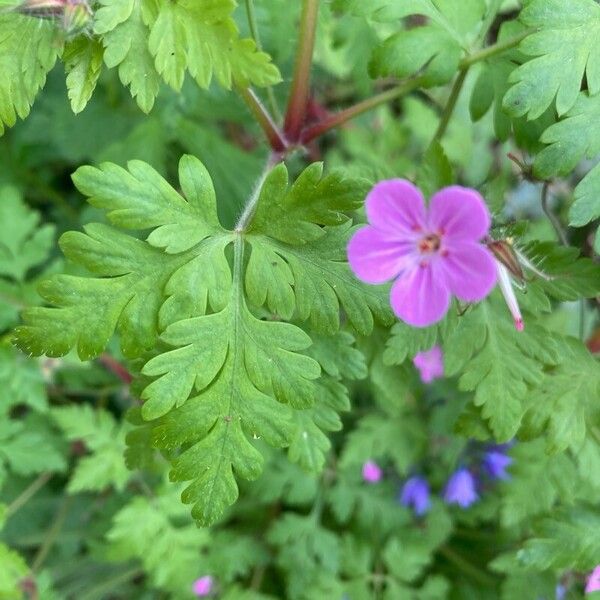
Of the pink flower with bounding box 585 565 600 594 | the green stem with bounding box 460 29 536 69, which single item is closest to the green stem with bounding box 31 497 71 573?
the pink flower with bounding box 585 565 600 594

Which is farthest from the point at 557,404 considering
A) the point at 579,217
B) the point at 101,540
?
the point at 101,540

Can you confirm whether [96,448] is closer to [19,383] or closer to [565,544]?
[19,383]

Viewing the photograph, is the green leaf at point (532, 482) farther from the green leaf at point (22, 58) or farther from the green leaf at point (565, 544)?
the green leaf at point (22, 58)

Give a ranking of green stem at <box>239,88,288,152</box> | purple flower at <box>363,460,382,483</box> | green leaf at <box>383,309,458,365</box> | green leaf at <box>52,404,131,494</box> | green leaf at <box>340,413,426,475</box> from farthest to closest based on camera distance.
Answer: purple flower at <box>363,460,382,483</box> → green leaf at <box>340,413,426,475</box> → green leaf at <box>52,404,131,494</box> → green stem at <box>239,88,288,152</box> → green leaf at <box>383,309,458,365</box>

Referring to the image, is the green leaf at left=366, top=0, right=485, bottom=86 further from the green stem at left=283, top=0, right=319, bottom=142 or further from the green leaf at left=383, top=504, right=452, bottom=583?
the green leaf at left=383, top=504, right=452, bottom=583

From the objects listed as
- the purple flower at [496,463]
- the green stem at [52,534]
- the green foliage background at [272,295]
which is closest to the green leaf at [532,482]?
the green foliage background at [272,295]

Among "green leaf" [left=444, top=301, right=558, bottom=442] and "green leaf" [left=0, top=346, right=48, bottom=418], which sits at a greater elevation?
"green leaf" [left=444, top=301, right=558, bottom=442]
